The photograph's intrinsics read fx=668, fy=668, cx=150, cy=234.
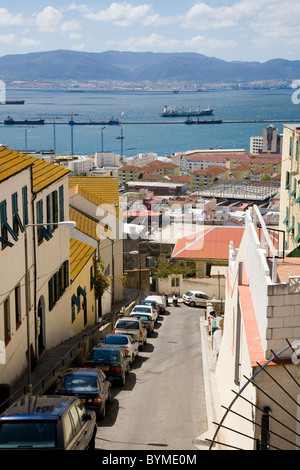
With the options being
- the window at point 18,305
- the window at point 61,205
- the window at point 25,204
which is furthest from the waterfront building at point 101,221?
the window at point 18,305

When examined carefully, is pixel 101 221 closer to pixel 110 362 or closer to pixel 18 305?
pixel 18 305

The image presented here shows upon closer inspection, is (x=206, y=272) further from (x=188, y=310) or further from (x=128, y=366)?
(x=128, y=366)

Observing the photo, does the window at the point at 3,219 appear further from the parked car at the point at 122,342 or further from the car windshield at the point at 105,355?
the parked car at the point at 122,342

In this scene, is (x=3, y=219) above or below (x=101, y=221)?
above

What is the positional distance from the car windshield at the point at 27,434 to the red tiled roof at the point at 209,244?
40752 mm

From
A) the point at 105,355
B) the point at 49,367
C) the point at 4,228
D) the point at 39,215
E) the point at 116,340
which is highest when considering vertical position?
the point at 4,228

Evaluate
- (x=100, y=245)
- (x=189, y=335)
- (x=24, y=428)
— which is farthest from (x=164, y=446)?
(x=100, y=245)

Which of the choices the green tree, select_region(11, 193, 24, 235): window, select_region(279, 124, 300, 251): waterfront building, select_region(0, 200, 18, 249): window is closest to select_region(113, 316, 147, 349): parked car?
select_region(279, 124, 300, 251): waterfront building

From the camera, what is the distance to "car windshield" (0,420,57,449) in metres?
9.06

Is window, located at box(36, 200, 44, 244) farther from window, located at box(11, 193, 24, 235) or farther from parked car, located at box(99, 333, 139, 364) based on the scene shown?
parked car, located at box(99, 333, 139, 364)

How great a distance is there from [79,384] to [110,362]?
11.6ft

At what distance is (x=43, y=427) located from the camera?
927 centimetres

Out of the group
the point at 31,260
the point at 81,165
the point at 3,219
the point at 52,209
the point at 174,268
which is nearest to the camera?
the point at 3,219

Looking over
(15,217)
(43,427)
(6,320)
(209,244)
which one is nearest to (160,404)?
(6,320)
